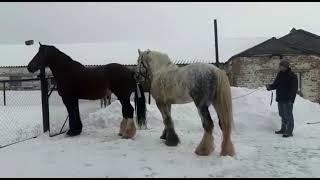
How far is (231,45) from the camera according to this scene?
29.6 metres

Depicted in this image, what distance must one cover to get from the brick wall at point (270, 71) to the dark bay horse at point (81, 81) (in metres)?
14.4

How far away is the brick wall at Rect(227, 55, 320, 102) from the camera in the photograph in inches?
851

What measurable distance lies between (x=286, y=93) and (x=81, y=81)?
4.53 meters

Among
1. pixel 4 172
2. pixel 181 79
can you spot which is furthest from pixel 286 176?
pixel 4 172

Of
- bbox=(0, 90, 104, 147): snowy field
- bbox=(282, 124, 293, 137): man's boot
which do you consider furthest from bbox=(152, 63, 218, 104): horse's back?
bbox=(282, 124, 293, 137): man's boot

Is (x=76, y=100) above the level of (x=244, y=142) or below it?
above

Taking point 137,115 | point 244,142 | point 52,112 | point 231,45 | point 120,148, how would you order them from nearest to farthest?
point 120,148
point 244,142
point 137,115
point 52,112
point 231,45

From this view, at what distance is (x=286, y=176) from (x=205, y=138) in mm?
1633

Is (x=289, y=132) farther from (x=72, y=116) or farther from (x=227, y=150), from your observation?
(x=72, y=116)

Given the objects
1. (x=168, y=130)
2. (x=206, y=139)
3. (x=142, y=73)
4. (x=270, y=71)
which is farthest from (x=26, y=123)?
(x=270, y=71)

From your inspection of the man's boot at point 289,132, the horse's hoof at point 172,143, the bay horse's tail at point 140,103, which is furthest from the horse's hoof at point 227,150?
the man's boot at point 289,132

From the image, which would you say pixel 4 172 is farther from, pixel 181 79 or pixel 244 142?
pixel 244 142

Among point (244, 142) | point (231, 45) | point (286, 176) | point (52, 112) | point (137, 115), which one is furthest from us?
point (231, 45)

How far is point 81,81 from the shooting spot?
866 centimetres
